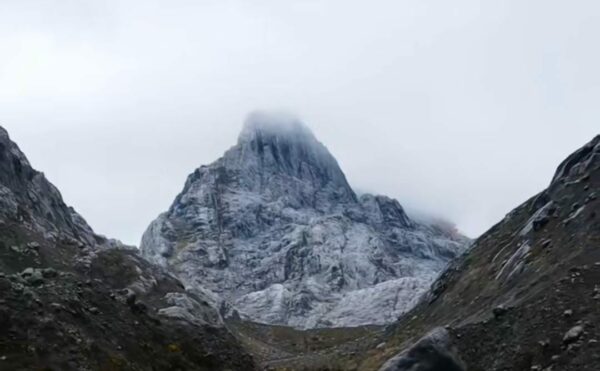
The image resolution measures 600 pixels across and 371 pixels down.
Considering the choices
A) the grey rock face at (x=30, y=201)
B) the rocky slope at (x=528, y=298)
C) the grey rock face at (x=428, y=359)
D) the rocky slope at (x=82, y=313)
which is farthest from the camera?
the grey rock face at (x=30, y=201)

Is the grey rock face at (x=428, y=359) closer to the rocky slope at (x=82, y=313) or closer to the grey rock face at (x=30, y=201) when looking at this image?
the rocky slope at (x=82, y=313)

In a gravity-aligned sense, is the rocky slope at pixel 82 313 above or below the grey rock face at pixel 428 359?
above

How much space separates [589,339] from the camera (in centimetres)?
5288

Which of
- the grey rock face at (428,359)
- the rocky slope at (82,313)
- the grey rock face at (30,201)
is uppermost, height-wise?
the grey rock face at (30,201)

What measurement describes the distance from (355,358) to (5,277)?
79.7 m

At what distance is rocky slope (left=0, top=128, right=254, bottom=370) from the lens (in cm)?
4491

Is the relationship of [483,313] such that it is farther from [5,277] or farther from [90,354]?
[5,277]

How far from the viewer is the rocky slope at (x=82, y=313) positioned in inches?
1768

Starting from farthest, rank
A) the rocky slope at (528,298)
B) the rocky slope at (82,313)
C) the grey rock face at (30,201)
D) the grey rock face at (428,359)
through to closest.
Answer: the grey rock face at (30,201) < the grey rock face at (428,359) < the rocky slope at (528,298) < the rocky slope at (82,313)

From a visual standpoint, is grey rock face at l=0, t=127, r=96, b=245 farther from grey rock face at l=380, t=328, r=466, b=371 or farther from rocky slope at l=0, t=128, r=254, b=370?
grey rock face at l=380, t=328, r=466, b=371

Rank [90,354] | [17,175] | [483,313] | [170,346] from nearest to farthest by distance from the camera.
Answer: [90,354]
[170,346]
[483,313]
[17,175]

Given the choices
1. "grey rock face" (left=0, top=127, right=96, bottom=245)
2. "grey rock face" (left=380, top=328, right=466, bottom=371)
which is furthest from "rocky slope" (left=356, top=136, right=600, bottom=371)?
"grey rock face" (left=0, top=127, right=96, bottom=245)

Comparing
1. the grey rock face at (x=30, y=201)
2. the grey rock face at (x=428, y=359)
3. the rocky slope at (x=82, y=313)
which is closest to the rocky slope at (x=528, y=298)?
the grey rock face at (x=428, y=359)

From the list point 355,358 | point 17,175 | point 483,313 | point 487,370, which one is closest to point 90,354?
point 487,370
